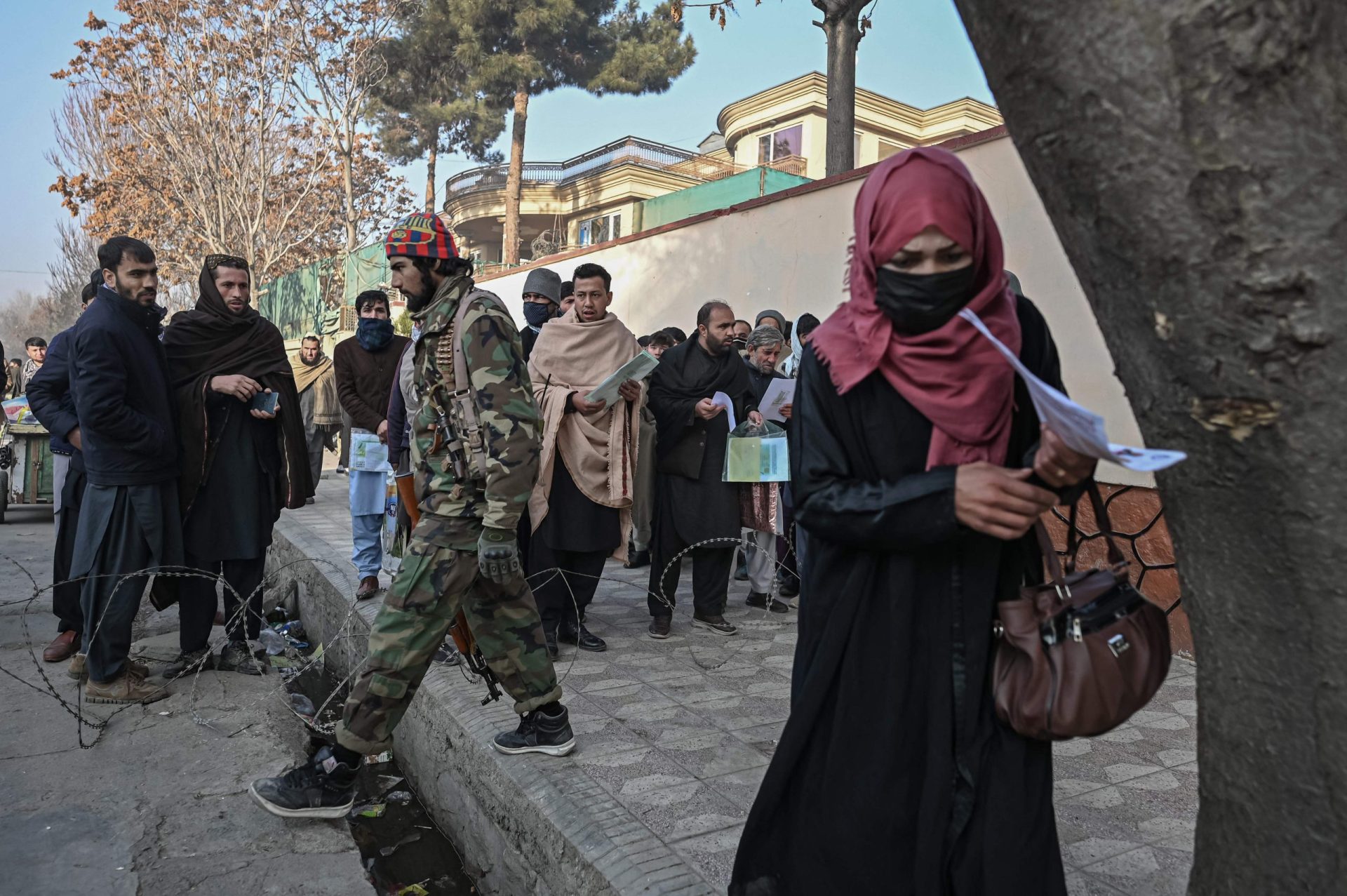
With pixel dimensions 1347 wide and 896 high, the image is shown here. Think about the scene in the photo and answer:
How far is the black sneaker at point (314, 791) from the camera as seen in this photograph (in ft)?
10.8

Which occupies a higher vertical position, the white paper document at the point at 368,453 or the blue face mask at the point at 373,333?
the blue face mask at the point at 373,333

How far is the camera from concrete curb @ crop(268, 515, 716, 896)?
2.52m

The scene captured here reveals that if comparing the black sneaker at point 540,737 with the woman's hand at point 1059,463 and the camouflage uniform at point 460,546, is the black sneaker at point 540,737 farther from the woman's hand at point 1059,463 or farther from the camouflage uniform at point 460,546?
the woman's hand at point 1059,463

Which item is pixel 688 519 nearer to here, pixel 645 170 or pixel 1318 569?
pixel 1318 569

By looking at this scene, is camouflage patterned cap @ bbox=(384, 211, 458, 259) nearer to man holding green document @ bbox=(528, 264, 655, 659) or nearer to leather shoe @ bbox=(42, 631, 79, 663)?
man holding green document @ bbox=(528, 264, 655, 659)

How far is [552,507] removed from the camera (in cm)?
502

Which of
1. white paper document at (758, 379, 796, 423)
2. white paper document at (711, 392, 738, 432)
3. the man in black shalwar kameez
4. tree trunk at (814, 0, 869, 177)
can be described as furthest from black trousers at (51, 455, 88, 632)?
tree trunk at (814, 0, 869, 177)

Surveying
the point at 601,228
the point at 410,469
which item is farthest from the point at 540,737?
the point at 601,228

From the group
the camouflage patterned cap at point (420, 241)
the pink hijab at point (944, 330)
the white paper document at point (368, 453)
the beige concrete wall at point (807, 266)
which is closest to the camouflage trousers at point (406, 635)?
the camouflage patterned cap at point (420, 241)

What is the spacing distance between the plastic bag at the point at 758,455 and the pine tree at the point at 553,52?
2148cm

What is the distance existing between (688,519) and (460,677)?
69.9 inches

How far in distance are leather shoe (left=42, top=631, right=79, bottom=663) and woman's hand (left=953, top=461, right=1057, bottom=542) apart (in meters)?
5.00

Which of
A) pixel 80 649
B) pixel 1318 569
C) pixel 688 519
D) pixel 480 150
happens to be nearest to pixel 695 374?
pixel 688 519

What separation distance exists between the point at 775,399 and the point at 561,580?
4.75 ft
